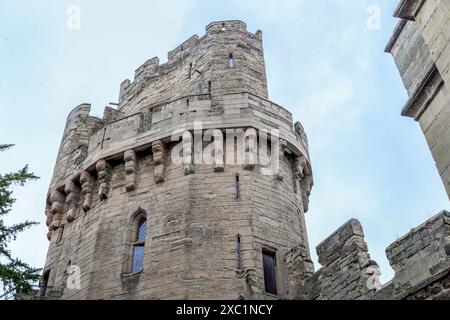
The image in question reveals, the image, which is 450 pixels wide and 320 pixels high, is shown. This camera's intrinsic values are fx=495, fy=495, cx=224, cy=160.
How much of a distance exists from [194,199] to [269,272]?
2.24m

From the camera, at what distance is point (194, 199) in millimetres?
10828

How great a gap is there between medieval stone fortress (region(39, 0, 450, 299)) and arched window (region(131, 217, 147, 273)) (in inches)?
1.8

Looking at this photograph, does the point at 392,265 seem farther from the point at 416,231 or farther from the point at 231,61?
the point at 231,61

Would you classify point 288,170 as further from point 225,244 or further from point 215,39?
point 215,39

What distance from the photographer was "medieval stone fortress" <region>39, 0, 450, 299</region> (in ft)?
24.4

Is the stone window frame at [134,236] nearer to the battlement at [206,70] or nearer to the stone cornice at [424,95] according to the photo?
the battlement at [206,70]

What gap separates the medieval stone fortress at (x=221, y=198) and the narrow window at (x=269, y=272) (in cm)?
2

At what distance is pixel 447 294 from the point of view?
5.86 meters

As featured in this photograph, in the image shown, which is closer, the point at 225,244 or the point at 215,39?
the point at 225,244

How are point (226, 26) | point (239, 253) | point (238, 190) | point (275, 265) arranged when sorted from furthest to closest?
point (226, 26) < point (238, 190) < point (275, 265) < point (239, 253)

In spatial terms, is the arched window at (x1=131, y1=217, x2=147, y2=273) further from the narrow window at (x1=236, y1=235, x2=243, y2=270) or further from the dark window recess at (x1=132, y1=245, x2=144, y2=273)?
the narrow window at (x1=236, y1=235, x2=243, y2=270)

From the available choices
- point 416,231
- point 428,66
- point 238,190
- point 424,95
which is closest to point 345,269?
point 416,231
